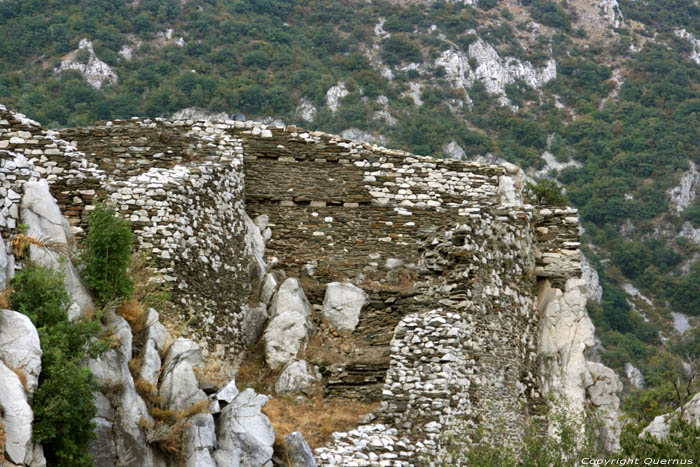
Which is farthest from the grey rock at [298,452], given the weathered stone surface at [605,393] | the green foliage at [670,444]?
the weathered stone surface at [605,393]

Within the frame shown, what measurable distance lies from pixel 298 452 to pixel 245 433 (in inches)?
36.3

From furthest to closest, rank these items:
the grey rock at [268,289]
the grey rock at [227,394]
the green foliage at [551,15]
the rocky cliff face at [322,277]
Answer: the green foliage at [551,15], the grey rock at [268,289], the grey rock at [227,394], the rocky cliff face at [322,277]

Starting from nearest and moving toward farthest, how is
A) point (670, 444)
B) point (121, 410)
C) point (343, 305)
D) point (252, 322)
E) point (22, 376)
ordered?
point (22, 376) → point (121, 410) → point (670, 444) → point (252, 322) → point (343, 305)

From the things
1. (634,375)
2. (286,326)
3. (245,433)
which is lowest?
(634,375)

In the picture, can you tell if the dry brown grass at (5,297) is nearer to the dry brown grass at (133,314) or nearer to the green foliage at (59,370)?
the green foliage at (59,370)

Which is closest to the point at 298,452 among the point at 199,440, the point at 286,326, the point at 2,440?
the point at 199,440

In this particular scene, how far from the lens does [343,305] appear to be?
56.2ft

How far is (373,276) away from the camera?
1839cm

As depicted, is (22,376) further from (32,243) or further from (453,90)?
(453,90)

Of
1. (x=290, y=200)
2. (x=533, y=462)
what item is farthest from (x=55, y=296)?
(x=290, y=200)

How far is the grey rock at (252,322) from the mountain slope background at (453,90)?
36.1 meters

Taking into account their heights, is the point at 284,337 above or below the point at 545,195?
above

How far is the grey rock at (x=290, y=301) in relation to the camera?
56.2 feet

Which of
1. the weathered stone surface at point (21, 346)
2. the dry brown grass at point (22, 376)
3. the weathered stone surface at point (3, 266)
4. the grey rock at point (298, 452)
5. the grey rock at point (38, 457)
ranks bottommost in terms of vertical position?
the grey rock at point (298, 452)
